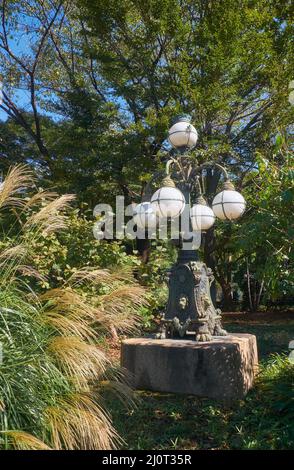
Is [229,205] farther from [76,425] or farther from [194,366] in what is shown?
[76,425]

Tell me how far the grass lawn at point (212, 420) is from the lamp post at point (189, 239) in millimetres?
732

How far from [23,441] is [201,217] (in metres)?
2.83

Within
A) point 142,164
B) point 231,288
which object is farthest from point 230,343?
point 231,288

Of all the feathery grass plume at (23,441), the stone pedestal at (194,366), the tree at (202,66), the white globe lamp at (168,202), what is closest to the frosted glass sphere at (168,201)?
the white globe lamp at (168,202)

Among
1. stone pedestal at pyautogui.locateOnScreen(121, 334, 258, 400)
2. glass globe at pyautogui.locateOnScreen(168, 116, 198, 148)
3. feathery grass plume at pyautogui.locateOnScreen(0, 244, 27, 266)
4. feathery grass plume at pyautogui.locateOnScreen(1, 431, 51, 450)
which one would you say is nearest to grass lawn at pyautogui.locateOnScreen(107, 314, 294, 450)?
stone pedestal at pyautogui.locateOnScreen(121, 334, 258, 400)

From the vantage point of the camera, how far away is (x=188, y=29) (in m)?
9.88

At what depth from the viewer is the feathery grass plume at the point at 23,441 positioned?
263 centimetres

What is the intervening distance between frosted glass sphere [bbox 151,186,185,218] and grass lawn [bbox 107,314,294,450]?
68.0 inches

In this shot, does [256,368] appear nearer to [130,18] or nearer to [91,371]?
[91,371]

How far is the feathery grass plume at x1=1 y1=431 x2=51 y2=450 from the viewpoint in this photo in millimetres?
2633

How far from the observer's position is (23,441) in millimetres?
2637

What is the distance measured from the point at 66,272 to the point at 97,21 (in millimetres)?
6459

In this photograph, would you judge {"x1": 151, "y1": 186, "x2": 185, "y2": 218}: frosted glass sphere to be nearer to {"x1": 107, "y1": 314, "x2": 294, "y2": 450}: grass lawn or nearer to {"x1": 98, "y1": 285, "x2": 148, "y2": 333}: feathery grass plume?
{"x1": 98, "y1": 285, "x2": 148, "y2": 333}: feathery grass plume

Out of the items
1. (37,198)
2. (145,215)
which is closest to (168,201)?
(145,215)
